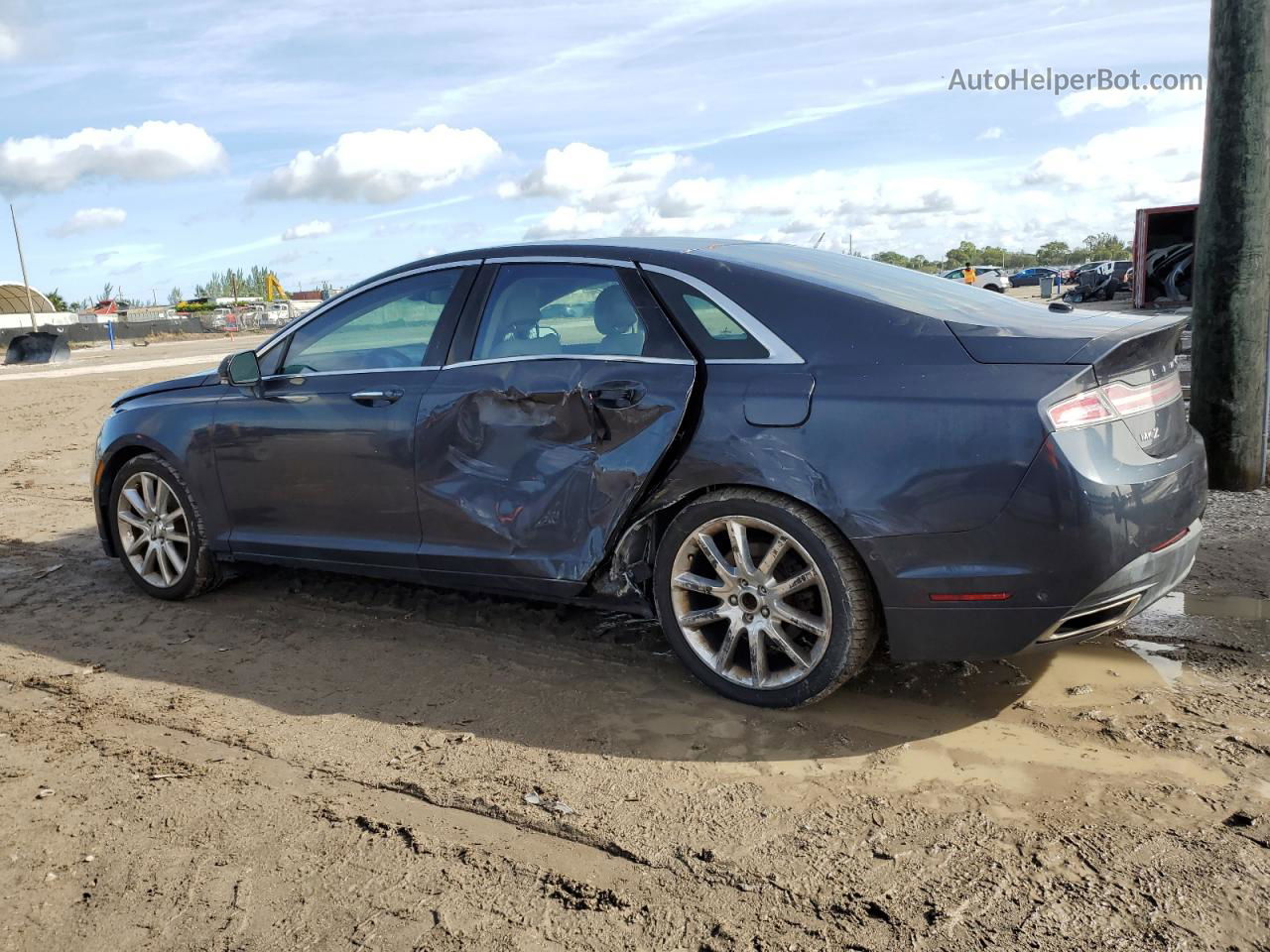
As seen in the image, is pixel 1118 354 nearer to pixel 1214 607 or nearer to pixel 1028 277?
pixel 1214 607

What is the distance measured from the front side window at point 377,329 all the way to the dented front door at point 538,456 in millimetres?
310

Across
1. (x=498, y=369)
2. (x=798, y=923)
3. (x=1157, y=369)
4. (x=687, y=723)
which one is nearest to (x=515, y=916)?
(x=798, y=923)

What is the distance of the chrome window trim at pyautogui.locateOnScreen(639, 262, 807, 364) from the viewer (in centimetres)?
372

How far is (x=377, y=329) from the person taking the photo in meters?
4.80

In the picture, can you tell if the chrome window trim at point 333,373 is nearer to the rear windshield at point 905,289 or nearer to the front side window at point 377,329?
the front side window at point 377,329

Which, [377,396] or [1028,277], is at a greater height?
[377,396]

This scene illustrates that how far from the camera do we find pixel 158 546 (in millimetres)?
5473

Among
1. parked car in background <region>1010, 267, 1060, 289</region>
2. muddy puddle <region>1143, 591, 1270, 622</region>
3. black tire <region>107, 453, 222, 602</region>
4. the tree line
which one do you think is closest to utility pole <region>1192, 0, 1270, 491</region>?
muddy puddle <region>1143, 591, 1270, 622</region>

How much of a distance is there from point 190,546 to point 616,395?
2.61 m

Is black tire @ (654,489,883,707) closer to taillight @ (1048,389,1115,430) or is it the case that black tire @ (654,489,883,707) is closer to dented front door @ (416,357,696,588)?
dented front door @ (416,357,696,588)

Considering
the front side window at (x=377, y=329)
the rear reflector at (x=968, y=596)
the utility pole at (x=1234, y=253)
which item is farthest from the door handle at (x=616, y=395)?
the utility pole at (x=1234, y=253)

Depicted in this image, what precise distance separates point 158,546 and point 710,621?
121 inches

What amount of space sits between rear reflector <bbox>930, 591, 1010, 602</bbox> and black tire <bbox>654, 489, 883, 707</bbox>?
0.77 feet

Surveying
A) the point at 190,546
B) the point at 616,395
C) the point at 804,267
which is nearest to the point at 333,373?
the point at 190,546
